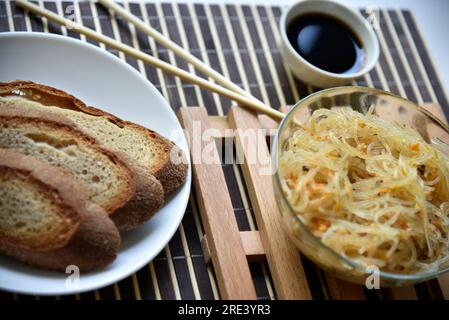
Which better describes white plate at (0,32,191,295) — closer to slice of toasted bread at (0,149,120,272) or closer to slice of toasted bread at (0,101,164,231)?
slice of toasted bread at (0,101,164,231)

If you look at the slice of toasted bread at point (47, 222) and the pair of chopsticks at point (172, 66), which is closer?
the slice of toasted bread at point (47, 222)

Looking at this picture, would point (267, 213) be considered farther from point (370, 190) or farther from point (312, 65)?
point (312, 65)

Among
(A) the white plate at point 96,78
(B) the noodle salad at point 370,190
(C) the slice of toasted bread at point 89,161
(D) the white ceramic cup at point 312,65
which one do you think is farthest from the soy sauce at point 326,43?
(C) the slice of toasted bread at point 89,161

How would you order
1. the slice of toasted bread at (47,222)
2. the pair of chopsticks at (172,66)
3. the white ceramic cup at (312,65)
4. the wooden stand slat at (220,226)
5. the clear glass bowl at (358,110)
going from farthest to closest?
the white ceramic cup at (312,65) → the pair of chopsticks at (172,66) → the wooden stand slat at (220,226) → the clear glass bowl at (358,110) → the slice of toasted bread at (47,222)

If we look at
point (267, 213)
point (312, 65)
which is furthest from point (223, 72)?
point (267, 213)

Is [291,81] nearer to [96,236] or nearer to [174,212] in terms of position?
[174,212]

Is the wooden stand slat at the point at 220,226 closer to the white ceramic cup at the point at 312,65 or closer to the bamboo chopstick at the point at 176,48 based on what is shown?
the bamboo chopstick at the point at 176,48

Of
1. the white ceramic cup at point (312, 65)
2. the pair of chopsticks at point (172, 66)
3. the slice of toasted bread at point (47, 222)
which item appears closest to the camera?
the slice of toasted bread at point (47, 222)

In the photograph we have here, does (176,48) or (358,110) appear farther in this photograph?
(176,48)
